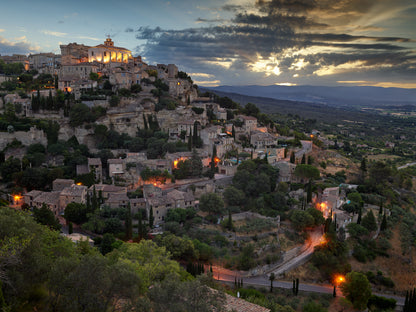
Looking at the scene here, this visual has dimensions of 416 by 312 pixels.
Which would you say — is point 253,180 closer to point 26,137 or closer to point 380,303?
point 380,303

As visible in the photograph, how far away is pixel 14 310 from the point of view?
39.3 ft

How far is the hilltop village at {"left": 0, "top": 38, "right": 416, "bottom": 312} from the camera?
2178cm

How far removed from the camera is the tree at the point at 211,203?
3042 centimetres

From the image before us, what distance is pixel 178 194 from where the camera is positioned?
3152 centimetres

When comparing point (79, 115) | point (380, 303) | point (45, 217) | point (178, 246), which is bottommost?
point (380, 303)

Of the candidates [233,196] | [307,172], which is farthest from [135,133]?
[307,172]

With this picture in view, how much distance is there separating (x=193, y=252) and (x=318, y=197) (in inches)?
648

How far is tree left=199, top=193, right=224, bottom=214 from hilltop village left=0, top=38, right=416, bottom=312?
0.11m

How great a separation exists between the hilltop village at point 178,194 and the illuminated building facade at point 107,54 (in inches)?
124

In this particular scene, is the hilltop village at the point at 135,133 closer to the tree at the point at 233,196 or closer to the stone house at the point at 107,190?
the stone house at the point at 107,190

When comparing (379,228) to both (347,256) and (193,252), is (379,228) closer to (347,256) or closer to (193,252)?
(347,256)

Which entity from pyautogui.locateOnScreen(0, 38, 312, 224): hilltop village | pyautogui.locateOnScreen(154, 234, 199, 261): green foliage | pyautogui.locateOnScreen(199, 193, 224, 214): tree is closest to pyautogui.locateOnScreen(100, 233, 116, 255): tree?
pyautogui.locateOnScreen(154, 234, 199, 261): green foliage

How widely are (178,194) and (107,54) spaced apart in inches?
1439

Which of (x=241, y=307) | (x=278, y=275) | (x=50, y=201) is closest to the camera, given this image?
(x=241, y=307)
